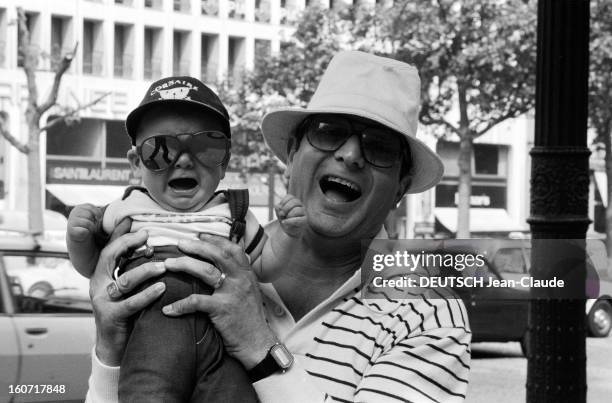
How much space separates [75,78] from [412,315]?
3705 centimetres

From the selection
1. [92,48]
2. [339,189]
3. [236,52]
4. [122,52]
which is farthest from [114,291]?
[236,52]

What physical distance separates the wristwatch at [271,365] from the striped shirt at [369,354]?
1 cm

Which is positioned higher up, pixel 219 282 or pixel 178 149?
pixel 178 149

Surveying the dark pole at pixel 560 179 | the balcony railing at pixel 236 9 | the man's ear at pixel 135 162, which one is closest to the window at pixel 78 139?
the balcony railing at pixel 236 9

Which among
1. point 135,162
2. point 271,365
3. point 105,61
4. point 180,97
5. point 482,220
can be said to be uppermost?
point 105,61

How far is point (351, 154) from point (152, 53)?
3877 centimetres

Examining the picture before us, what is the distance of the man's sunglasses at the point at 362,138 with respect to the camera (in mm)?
2490

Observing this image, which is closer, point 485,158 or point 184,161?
point 184,161

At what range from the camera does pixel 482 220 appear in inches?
1794

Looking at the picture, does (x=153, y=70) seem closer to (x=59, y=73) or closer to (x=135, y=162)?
(x=59, y=73)

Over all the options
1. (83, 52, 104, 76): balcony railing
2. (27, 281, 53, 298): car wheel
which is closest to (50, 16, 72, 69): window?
(83, 52, 104, 76): balcony railing

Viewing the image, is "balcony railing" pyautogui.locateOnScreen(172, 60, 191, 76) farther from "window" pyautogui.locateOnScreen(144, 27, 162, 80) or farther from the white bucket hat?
the white bucket hat

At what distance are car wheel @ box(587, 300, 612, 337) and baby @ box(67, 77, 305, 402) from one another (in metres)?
15.0

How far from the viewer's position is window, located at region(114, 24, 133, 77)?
39562 mm
